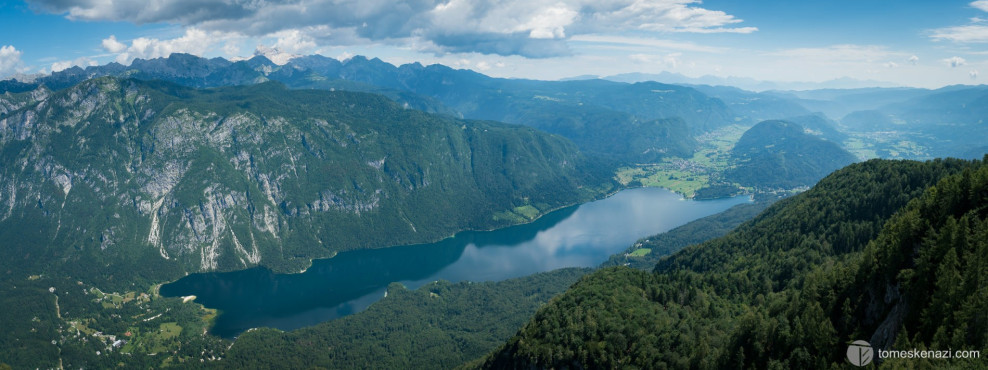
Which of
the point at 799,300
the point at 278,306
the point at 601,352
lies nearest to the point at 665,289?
the point at 601,352

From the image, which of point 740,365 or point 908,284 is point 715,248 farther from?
point 908,284

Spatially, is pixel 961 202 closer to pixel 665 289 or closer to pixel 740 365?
pixel 740 365

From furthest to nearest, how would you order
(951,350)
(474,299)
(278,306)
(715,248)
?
(278,306)
(474,299)
(715,248)
(951,350)

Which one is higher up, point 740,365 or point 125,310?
point 740,365

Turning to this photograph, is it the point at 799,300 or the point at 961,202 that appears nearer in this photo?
the point at 961,202

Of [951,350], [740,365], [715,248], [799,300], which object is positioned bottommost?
[715,248]

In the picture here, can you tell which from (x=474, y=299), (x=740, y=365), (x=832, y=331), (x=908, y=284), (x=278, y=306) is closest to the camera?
(x=908, y=284)
